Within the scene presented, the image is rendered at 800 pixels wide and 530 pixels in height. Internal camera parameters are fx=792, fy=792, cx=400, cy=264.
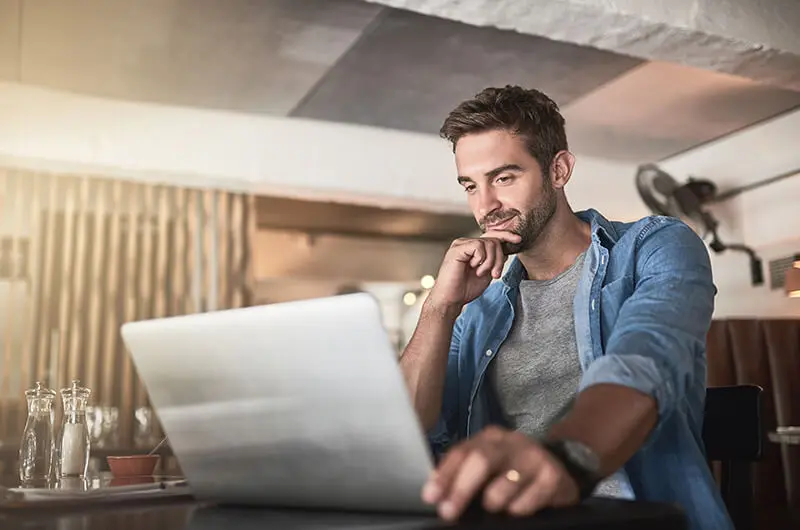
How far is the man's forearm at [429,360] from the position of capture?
1329mm

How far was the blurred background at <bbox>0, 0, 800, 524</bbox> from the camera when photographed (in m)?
3.35

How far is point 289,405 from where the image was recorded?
683 millimetres

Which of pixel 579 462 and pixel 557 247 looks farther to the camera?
pixel 557 247

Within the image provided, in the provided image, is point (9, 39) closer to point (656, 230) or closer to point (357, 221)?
point (656, 230)

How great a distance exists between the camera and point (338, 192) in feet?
15.1

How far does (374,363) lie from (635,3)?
2.41 meters

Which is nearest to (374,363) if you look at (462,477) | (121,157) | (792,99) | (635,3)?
(462,477)

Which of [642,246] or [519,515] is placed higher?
[642,246]

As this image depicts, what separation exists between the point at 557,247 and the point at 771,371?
8.21ft

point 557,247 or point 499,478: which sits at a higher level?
point 557,247

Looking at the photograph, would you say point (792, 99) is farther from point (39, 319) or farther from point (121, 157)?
point (39, 319)

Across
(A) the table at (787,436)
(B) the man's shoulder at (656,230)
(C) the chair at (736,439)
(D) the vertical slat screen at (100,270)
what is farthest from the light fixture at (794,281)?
(D) the vertical slat screen at (100,270)

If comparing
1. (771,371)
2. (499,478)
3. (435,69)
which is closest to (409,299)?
(435,69)

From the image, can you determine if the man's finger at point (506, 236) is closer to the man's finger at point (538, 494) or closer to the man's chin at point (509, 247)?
the man's chin at point (509, 247)
